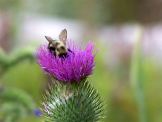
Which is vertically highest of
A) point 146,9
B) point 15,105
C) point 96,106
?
point 146,9

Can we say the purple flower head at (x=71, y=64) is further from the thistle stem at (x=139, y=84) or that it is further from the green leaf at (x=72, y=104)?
the thistle stem at (x=139, y=84)

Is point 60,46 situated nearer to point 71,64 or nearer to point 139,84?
point 71,64

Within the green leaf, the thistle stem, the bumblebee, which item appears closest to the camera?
the bumblebee

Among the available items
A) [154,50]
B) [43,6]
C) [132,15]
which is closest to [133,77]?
[154,50]

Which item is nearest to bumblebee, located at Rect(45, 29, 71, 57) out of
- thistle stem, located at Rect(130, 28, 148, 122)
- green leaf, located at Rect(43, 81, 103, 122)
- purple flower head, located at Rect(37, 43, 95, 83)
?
purple flower head, located at Rect(37, 43, 95, 83)

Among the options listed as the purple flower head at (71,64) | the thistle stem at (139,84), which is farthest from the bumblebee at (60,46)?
the thistle stem at (139,84)

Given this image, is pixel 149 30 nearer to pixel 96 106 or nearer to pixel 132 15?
pixel 132 15

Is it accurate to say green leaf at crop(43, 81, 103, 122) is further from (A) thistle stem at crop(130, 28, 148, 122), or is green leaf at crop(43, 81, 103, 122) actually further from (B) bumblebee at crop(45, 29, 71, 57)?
(A) thistle stem at crop(130, 28, 148, 122)

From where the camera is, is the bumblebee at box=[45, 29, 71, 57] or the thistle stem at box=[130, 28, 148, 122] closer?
the bumblebee at box=[45, 29, 71, 57]
